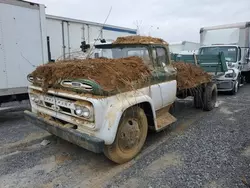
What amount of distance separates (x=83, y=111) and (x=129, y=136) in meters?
0.96

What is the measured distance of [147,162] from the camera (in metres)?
3.66

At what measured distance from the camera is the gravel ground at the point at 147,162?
3137 mm

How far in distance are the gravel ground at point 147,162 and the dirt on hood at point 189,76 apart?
42.9 inches

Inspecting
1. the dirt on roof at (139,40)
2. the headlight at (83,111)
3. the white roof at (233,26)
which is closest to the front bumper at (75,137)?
the headlight at (83,111)

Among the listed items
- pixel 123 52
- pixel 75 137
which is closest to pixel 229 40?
pixel 123 52

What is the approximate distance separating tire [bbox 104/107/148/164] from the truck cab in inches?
264

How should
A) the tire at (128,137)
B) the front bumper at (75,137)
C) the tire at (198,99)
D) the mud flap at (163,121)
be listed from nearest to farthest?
1. the front bumper at (75,137)
2. the tire at (128,137)
3. the mud flap at (163,121)
4. the tire at (198,99)

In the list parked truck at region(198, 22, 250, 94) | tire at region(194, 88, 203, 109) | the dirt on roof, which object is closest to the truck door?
the dirt on roof

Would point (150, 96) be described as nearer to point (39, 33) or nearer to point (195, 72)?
point (195, 72)

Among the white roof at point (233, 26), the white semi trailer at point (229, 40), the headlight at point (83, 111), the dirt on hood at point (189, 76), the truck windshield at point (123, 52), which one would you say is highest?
the white roof at point (233, 26)

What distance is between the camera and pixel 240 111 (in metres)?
7.02

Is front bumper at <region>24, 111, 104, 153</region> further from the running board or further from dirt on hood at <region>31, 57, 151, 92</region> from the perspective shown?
the running board

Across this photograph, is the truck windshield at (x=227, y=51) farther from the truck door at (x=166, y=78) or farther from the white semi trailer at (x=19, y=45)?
the white semi trailer at (x=19, y=45)

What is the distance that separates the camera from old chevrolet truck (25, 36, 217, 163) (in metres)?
3.09
